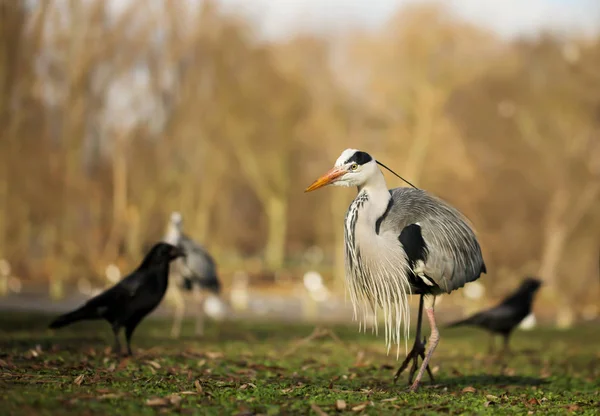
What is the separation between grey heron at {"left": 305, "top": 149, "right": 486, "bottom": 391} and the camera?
26.9 ft

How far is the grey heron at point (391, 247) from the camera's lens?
323 inches

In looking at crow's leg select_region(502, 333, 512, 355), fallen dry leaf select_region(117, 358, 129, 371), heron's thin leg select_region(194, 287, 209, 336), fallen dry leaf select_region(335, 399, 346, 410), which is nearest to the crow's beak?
fallen dry leaf select_region(117, 358, 129, 371)

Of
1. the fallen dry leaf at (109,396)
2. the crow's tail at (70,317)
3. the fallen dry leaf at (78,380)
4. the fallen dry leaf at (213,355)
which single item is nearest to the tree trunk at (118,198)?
the fallen dry leaf at (213,355)

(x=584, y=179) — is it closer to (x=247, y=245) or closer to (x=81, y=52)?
(x=81, y=52)

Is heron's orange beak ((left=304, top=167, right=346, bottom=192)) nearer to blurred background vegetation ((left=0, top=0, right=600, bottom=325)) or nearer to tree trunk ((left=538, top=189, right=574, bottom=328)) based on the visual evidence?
blurred background vegetation ((left=0, top=0, right=600, bottom=325))

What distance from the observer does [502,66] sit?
36.9 m

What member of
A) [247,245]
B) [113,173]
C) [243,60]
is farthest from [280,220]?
[113,173]

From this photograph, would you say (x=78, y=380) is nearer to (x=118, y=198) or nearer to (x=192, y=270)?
(x=192, y=270)

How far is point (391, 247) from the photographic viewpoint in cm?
820

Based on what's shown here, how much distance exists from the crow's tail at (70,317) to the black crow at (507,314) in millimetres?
6684

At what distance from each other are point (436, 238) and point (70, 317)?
16.0ft

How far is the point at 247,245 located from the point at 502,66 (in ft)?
108

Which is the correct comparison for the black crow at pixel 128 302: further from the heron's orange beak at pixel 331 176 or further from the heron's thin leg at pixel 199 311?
the heron's thin leg at pixel 199 311

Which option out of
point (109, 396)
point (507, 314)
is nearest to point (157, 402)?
point (109, 396)
